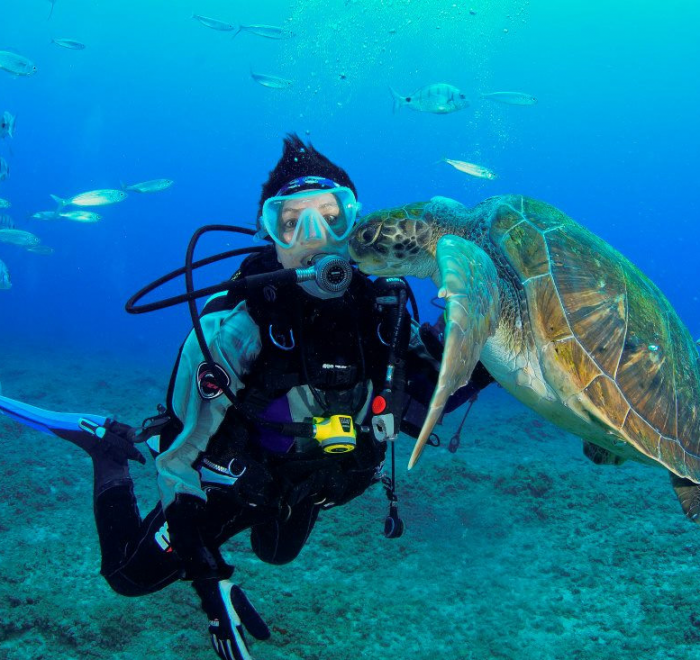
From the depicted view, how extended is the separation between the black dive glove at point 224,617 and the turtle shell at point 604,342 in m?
1.88

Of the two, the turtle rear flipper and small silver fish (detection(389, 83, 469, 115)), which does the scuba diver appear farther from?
small silver fish (detection(389, 83, 469, 115))

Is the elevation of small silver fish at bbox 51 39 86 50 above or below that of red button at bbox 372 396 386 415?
above

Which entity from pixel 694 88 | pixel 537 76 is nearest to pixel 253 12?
pixel 537 76

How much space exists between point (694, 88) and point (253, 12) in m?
59.5

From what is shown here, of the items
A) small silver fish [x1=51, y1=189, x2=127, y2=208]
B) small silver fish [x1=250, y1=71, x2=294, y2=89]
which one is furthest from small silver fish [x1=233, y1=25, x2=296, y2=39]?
small silver fish [x1=51, y1=189, x2=127, y2=208]

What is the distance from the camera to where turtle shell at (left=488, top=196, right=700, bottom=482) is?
1.77 metres

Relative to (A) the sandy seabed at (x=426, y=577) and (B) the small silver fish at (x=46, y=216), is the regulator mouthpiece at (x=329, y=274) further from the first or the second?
(B) the small silver fish at (x=46, y=216)

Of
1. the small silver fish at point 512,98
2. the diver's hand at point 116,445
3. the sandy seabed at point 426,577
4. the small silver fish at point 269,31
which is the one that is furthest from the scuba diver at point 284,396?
the small silver fish at point 269,31

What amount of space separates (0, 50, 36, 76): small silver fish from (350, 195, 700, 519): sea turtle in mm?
8680

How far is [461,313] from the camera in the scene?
4.57 ft

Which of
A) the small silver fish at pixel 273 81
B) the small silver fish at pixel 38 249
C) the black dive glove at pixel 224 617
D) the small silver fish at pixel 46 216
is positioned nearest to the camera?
the black dive glove at pixel 224 617

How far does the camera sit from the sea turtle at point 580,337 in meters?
1.76

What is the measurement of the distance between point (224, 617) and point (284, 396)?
1.14 m

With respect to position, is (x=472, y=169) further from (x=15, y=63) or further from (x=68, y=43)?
(x=68, y=43)
